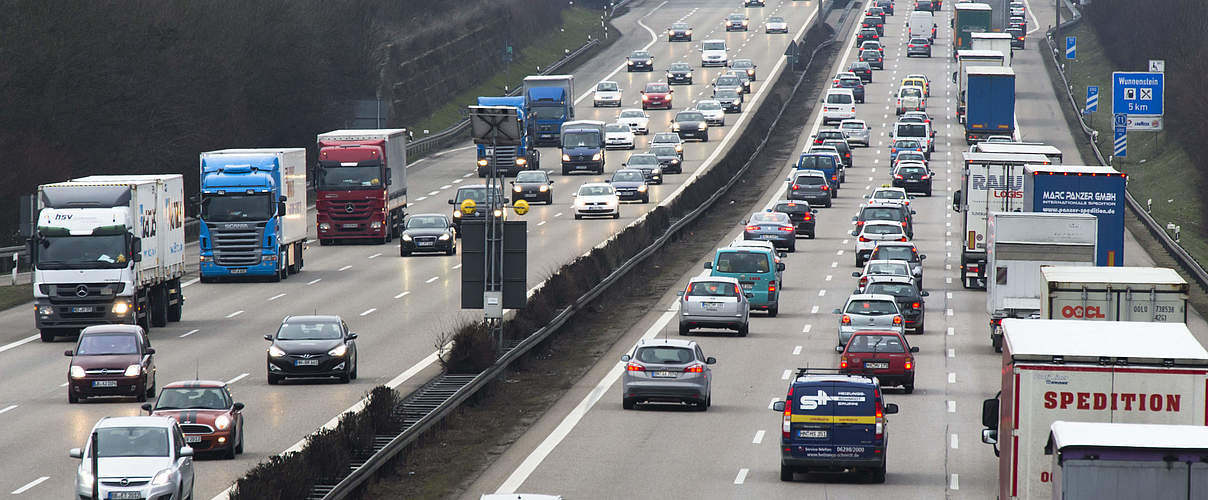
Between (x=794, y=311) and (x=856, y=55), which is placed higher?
(x=856, y=55)

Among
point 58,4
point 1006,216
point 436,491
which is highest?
point 58,4

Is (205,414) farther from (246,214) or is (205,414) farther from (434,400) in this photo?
(246,214)

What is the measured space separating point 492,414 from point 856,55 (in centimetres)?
10010

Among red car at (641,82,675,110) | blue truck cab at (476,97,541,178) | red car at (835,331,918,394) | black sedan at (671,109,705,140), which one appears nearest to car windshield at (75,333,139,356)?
red car at (835,331,918,394)

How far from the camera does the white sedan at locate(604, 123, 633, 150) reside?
90.6m

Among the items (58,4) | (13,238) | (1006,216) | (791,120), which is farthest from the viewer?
(791,120)

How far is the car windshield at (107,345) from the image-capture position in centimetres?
3381

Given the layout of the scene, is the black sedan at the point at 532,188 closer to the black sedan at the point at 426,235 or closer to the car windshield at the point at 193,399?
the black sedan at the point at 426,235

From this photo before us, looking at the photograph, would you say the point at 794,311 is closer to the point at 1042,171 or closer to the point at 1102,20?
the point at 1042,171

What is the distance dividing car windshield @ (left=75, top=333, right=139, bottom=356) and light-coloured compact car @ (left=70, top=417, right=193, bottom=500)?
948cm

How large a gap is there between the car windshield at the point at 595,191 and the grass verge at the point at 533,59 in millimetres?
34655

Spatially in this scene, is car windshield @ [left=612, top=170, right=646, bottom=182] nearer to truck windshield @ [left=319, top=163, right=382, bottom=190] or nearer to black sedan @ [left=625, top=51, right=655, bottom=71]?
truck windshield @ [left=319, top=163, right=382, bottom=190]

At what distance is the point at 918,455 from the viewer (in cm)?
2927

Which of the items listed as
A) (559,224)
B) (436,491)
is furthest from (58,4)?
(436,491)
